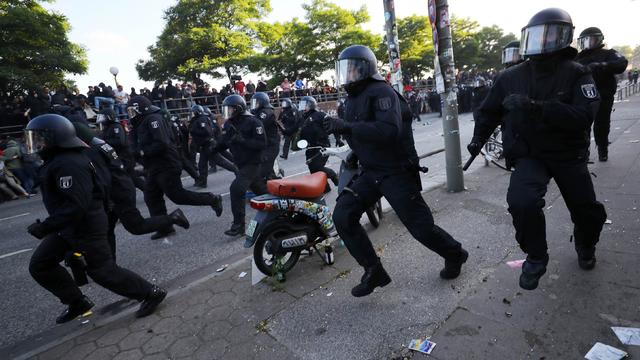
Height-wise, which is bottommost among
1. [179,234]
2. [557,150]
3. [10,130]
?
[179,234]

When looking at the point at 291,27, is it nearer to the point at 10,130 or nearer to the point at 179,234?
the point at 10,130

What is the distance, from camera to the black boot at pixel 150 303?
129 inches

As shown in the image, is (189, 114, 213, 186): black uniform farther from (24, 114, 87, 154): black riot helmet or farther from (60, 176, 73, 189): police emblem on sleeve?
(60, 176, 73, 189): police emblem on sleeve

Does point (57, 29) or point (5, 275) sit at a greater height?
point (57, 29)

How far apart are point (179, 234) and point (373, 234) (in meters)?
2.96

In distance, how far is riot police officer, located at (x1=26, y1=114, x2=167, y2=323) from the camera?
9.65 feet

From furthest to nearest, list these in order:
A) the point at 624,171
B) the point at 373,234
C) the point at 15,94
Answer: the point at 15,94 < the point at 624,171 < the point at 373,234

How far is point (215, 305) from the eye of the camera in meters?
3.31

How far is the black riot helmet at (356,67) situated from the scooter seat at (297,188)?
116 centimetres

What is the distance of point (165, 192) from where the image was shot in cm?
546

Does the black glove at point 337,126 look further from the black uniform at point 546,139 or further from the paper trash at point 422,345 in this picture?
the paper trash at point 422,345

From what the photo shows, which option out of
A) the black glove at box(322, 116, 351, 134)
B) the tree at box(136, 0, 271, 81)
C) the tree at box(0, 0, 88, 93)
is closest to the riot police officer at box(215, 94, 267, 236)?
the black glove at box(322, 116, 351, 134)

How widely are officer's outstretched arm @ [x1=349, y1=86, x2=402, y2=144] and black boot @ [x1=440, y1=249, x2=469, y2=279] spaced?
113 cm

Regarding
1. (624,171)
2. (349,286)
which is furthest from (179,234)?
(624,171)
